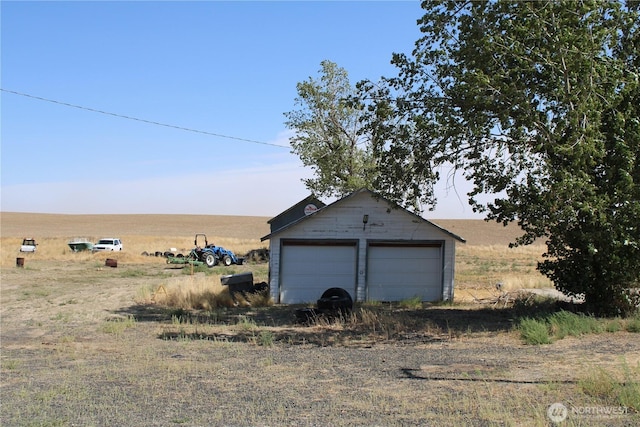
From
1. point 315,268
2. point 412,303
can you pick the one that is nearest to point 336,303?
point 412,303

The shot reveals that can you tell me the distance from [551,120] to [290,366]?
24.2 feet

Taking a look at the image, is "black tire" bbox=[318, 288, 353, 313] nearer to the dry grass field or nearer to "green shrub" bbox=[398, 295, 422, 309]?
the dry grass field

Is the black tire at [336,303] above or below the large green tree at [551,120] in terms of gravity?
below

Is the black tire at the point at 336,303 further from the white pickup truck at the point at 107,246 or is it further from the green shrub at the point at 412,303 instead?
the white pickup truck at the point at 107,246

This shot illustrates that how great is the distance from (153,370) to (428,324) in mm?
7271

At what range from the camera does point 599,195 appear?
44.7 ft

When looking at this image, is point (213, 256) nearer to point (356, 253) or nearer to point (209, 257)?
point (209, 257)

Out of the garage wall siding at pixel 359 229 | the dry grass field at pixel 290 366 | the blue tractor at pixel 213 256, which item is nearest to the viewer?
the dry grass field at pixel 290 366

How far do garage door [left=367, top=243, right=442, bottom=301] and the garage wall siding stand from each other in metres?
0.34

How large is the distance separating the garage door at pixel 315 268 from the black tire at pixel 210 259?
18.6 m

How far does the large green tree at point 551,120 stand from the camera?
12.7m

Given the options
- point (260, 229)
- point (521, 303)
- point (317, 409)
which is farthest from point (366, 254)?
point (260, 229)

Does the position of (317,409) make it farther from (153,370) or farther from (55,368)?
(55,368)

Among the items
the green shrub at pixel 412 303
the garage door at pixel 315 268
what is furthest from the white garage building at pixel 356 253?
the green shrub at pixel 412 303
